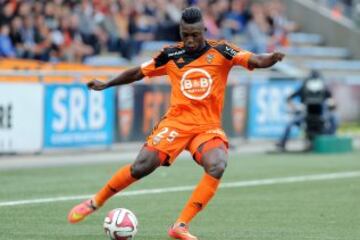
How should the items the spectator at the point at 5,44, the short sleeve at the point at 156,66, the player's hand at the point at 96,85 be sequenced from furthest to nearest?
the spectator at the point at 5,44 < the player's hand at the point at 96,85 < the short sleeve at the point at 156,66

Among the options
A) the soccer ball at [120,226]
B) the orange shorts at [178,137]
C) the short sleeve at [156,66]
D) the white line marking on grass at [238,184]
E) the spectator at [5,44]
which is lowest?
the white line marking on grass at [238,184]

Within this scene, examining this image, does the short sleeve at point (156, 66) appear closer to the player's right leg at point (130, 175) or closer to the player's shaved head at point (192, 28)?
the player's shaved head at point (192, 28)

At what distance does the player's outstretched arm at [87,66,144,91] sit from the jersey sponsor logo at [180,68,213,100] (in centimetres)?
53

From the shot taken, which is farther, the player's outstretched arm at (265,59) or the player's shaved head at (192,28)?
the player's shaved head at (192,28)

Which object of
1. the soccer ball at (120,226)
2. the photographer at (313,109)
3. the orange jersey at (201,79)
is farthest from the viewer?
the photographer at (313,109)

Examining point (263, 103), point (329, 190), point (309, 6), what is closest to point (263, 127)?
point (263, 103)

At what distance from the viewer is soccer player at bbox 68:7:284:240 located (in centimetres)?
984

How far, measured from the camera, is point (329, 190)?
14609 mm

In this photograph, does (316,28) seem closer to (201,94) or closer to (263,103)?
(263,103)

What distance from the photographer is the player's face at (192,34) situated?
981 cm

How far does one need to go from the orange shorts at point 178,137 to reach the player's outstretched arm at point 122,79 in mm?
629

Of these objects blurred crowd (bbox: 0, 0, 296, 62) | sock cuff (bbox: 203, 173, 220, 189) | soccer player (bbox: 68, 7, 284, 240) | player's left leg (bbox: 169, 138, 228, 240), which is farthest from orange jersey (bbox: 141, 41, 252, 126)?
blurred crowd (bbox: 0, 0, 296, 62)

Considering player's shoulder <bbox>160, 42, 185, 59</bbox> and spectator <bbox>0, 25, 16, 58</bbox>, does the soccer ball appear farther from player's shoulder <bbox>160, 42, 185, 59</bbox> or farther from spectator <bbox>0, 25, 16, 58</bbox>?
spectator <bbox>0, 25, 16, 58</bbox>

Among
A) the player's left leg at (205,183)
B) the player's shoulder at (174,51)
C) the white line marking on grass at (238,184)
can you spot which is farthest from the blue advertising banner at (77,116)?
the player's left leg at (205,183)
